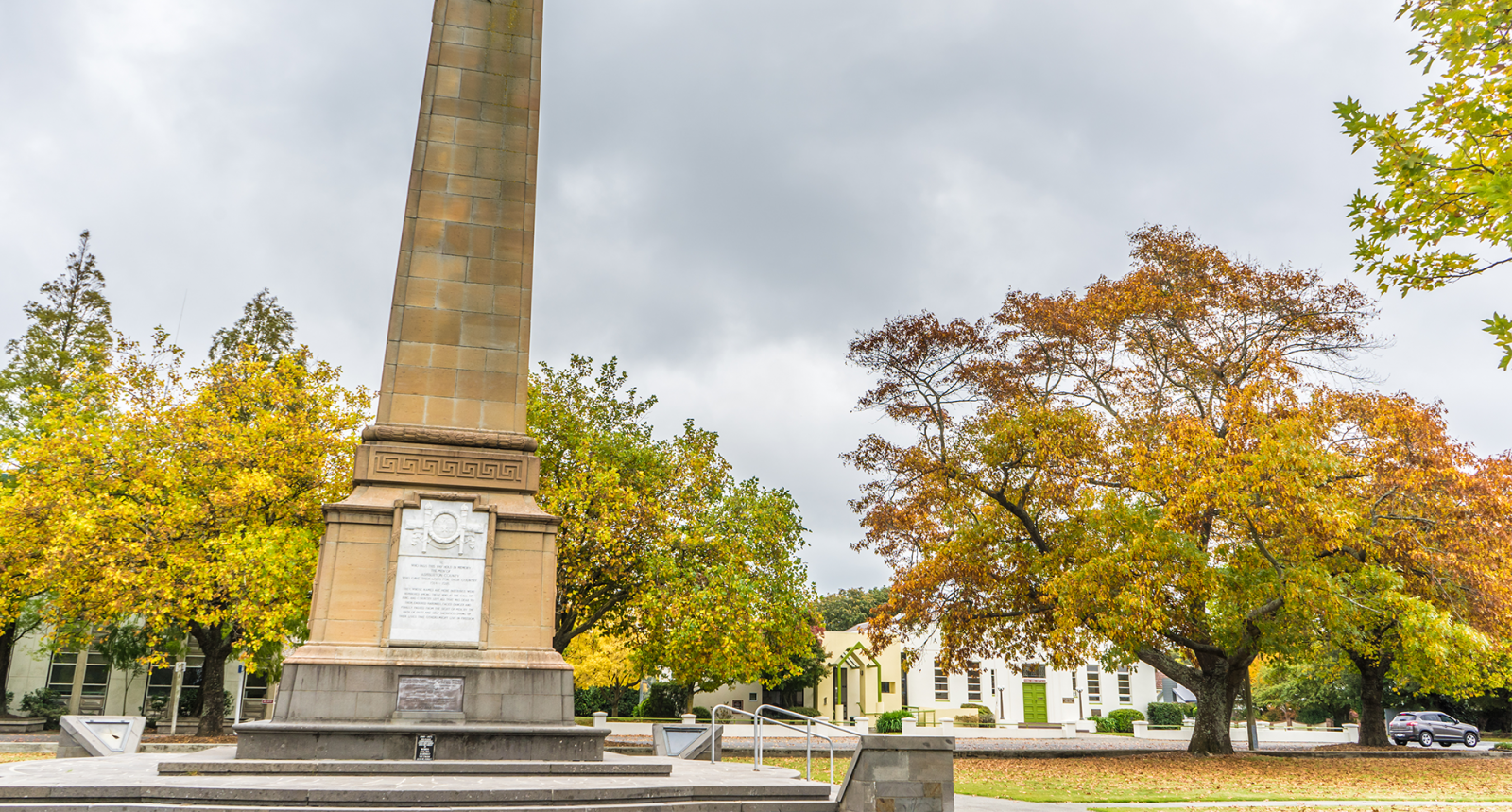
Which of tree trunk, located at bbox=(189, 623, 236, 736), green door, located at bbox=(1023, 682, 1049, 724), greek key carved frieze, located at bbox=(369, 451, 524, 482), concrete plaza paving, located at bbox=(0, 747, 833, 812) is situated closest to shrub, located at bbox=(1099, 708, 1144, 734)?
green door, located at bbox=(1023, 682, 1049, 724)

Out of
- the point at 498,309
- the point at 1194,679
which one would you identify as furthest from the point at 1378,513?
the point at 498,309

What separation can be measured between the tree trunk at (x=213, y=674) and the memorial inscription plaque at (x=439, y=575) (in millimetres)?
16495

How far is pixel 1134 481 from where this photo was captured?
1988 cm

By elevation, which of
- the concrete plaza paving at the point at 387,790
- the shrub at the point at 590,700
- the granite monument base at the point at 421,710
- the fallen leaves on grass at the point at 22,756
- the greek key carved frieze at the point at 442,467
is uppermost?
the greek key carved frieze at the point at 442,467

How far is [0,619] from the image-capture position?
75.9 ft

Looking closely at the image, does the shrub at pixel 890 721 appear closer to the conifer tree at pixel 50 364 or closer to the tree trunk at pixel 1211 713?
the tree trunk at pixel 1211 713

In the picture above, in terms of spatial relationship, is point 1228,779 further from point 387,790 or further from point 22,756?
point 22,756

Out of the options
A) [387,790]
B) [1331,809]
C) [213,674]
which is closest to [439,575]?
[387,790]

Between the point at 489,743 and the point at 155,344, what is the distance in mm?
19656

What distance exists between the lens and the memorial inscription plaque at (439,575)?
1110 cm

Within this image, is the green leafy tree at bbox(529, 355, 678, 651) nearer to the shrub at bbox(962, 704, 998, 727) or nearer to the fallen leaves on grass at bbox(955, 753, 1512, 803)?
the fallen leaves on grass at bbox(955, 753, 1512, 803)

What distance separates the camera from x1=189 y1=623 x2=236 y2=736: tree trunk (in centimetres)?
2441

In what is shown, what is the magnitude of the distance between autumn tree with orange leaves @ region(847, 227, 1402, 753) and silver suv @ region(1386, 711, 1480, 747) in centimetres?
1449

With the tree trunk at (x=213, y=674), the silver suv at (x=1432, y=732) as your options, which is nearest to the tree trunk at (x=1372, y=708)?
the silver suv at (x=1432, y=732)
